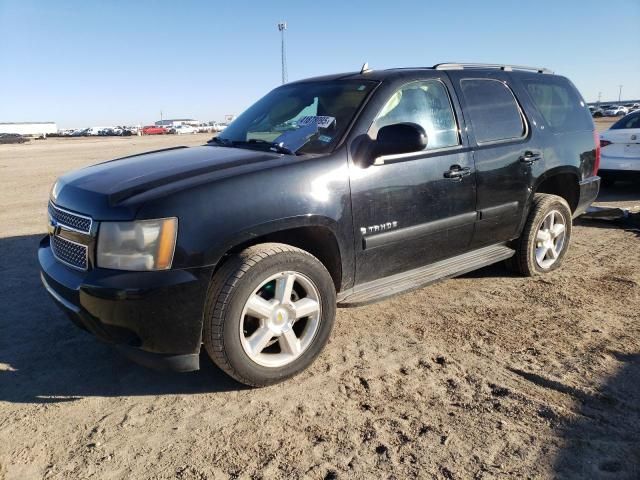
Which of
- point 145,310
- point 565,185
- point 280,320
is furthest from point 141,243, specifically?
point 565,185

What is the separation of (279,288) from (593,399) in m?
1.82

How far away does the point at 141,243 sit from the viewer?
2.56 m

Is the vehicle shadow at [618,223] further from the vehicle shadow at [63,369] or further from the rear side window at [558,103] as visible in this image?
the vehicle shadow at [63,369]

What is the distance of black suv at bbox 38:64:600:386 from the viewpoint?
2.60 meters

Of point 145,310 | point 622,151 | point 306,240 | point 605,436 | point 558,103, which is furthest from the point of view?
point 622,151

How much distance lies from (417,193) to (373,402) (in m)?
1.49

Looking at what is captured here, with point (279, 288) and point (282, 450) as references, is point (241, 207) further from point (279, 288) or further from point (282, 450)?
point (282, 450)

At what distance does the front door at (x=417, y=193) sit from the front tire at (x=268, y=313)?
0.45m

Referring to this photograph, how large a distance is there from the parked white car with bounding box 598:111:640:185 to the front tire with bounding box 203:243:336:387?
766 centimetres

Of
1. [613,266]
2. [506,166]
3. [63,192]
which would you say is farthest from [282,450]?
[613,266]

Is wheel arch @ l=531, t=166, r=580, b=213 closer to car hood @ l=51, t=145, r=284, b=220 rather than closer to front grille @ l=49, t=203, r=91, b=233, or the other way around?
car hood @ l=51, t=145, r=284, b=220

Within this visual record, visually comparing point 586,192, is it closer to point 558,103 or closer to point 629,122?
point 558,103

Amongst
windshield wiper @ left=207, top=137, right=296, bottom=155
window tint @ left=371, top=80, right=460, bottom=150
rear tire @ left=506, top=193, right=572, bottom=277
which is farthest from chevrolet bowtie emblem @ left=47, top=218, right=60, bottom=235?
rear tire @ left=506, top=193, right=572, bottom=277

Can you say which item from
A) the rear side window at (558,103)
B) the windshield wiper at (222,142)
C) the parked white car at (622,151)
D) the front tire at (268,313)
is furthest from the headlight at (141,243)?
the parked white car at (622,151)
